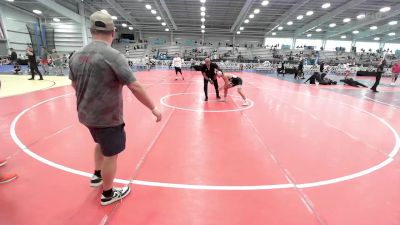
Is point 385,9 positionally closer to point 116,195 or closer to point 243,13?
point 243,13

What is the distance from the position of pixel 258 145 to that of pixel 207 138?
1016 millimetres

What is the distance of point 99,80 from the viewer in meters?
2.11

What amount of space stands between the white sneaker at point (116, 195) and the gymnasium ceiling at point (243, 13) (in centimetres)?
2522

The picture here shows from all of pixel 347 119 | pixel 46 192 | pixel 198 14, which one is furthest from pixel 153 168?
pixel 198 14

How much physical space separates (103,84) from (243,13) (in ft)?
98.2

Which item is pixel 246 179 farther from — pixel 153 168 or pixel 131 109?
pixel 131 109

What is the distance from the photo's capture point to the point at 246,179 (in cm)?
323

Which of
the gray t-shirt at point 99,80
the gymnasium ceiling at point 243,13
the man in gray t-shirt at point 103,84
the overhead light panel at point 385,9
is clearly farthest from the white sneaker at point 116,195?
the overhead light panel at point 385,9

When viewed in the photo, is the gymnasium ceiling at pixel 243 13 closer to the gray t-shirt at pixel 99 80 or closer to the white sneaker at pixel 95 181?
the white sneaker at pixel 95 181

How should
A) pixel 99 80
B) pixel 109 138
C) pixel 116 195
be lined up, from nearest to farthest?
1. pixel 99 80
2. pixel 109 138
3. pixel 116 195

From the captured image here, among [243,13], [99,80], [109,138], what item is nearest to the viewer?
[99,80]

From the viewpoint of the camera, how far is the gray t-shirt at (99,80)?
6.78 ft

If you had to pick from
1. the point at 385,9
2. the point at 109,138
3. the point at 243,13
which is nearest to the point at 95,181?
the point at 109,138

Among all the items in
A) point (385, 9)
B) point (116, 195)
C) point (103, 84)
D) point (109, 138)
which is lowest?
point (116, 195)
